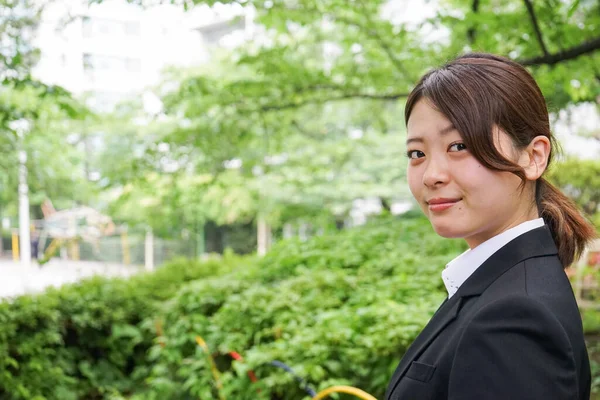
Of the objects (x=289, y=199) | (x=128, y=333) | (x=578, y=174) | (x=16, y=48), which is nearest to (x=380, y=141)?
(x=289, y=199)

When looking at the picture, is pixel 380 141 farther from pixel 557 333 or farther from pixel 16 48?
pixel 557 333

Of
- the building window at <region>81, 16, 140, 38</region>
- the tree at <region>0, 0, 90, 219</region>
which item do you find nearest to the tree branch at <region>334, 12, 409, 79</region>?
the tree at <region>0, 0, 90, 219</region>

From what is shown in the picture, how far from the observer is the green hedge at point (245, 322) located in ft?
9.05

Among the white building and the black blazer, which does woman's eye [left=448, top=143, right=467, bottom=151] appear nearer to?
the black blazer

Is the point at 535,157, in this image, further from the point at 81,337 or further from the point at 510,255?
the point at 81,337

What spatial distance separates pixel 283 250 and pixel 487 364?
480 centimetres

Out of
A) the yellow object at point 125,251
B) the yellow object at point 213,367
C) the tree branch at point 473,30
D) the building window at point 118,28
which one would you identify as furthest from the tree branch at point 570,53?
the building window at point 118,28

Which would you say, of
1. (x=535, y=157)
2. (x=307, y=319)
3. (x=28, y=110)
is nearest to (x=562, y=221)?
(x=535, y=157)

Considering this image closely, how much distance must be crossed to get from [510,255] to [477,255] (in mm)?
76

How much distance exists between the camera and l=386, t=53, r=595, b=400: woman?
2.96 feet

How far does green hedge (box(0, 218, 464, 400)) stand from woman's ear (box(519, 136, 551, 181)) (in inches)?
64.6

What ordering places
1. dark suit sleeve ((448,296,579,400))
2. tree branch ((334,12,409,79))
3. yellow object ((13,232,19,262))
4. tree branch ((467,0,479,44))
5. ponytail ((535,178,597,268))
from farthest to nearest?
yellow object ((13,232,19,262)), tree branch ((334,12,409,79)), tree branch ((467,0,479,44)), ponytail ((535,178,597,268)), dark suit sleeve ((448,296,579,400))

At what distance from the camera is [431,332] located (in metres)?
1.11

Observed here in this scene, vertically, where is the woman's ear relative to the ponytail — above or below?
above
